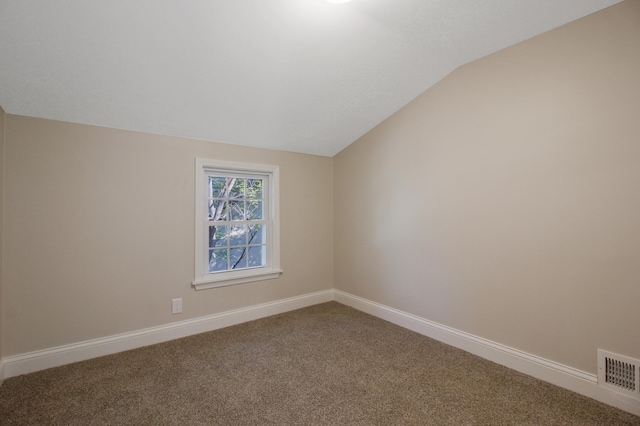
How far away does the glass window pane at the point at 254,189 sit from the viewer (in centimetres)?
321

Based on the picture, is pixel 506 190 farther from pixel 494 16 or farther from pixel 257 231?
pixel 257 231

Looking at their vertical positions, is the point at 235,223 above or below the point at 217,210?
below

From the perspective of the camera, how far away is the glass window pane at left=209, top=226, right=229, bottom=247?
2938mm

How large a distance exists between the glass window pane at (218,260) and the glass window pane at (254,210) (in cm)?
49

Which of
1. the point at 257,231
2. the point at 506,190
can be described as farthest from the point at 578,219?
the point at 257,231

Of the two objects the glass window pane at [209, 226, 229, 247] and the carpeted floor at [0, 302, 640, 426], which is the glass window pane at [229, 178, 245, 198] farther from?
the carpeted floor at [0, 302, 640, 426]

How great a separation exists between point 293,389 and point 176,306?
145 cm

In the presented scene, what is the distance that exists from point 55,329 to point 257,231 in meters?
1.87

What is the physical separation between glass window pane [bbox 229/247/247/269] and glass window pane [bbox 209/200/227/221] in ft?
1.32

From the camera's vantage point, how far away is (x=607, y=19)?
1.68m

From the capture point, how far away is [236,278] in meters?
2.93

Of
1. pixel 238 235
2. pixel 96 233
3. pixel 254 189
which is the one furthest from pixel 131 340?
pixel 254 189

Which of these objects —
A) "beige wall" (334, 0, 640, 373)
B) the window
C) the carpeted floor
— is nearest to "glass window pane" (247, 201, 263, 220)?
the window

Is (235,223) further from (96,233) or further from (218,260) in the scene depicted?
(96,233)
